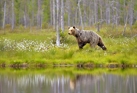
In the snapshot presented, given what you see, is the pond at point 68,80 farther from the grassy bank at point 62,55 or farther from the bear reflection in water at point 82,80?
the grassy bank at point 62,55

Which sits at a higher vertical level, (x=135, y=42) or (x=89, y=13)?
(x=89, y=13)

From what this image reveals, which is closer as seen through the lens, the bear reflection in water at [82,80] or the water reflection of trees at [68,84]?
the water reflection of trees at [68,84]

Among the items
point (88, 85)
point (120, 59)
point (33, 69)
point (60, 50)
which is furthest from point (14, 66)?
point (88, 85)

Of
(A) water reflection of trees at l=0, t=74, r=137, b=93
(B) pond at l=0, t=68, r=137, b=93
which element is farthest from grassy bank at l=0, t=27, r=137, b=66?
(A) water reflection of trees at l=0, t=74, r=137, b=93

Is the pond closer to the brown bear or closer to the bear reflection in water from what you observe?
the bear reflection in water

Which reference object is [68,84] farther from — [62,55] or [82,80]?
[62,55]

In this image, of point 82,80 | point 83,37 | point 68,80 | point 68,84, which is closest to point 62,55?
point 83,37

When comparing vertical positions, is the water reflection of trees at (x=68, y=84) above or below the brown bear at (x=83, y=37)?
below

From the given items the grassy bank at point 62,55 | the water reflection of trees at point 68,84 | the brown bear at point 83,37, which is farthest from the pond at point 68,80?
the brown bear at point 83,37

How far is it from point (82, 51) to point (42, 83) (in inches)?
355

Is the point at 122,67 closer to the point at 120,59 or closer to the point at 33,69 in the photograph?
the point at 120,59

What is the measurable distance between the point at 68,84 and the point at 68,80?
121cm

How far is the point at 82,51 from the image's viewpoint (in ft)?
91.4

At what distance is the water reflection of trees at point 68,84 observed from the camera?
16812 mm
